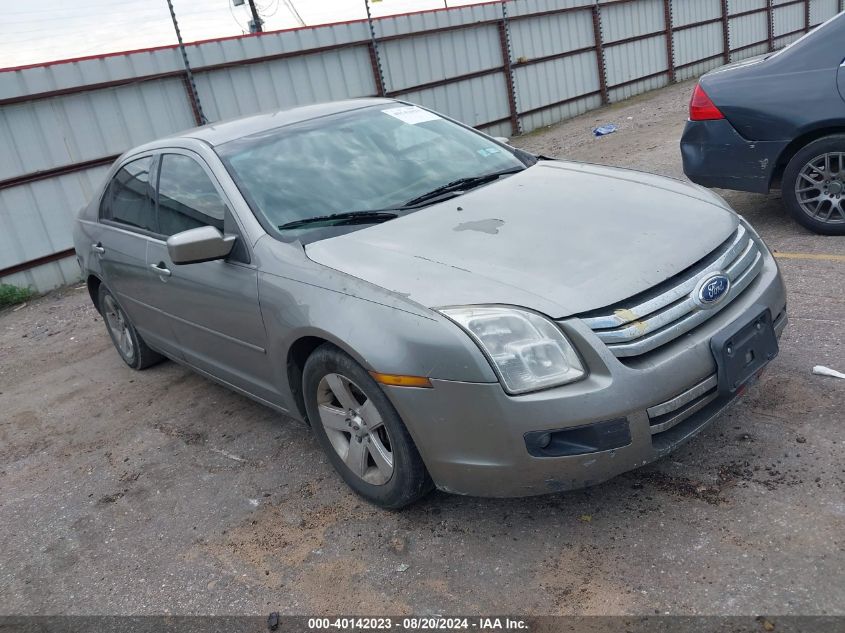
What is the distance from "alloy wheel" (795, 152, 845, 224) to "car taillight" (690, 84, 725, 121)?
28.6 inches

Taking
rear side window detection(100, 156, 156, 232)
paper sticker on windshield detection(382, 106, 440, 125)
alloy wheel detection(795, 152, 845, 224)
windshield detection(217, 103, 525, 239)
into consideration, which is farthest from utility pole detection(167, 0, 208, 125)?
alloy wheel detection(795, 152, 845, 224)

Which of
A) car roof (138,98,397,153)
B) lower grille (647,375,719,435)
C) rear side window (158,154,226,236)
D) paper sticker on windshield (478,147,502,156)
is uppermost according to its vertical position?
car roof (138,98,397,153)

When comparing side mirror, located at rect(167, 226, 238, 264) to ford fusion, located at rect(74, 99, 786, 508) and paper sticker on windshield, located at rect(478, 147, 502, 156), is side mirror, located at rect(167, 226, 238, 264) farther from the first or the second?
paper sticker on windshield, located at rect(478, 147, 502, 156)

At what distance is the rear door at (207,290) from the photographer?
11.5 feet

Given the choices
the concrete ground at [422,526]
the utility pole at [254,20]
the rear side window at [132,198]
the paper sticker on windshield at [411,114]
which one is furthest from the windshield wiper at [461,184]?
the utility pole at [254,20]

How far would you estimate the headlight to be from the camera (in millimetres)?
2555

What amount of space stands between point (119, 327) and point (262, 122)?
2293 mm

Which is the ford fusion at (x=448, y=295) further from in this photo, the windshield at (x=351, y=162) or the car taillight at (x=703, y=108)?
the car taillight at (x=703, y=108)

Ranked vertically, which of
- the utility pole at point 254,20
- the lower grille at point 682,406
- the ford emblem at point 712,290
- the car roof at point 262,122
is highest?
the utility pole at point 254,20

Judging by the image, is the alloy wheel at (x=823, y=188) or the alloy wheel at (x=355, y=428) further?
the alloy wheel at (x=823, y=188)

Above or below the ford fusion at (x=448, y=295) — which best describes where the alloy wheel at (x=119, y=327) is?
below

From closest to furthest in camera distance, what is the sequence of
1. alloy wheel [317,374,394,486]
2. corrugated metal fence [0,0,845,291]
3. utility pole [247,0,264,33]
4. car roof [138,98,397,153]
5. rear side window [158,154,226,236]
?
alloy wheel [317,374,394,486], rear side window [158,154,226,236], car roof [138,98,397,153], corrugated metal fence [0,0,845,291], utility pole [247,0,264,33]

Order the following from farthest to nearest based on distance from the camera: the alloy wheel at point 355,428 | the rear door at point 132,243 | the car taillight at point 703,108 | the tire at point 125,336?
the car taillight at point 703,108 < the tire at point 125,336 < the rear door at point 132,243 < the alloy wheel at point 355,428

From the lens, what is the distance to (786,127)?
5.24m
